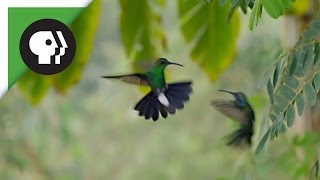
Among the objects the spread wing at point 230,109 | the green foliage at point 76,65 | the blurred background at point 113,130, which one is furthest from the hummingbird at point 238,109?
the blurred background at point 113,130

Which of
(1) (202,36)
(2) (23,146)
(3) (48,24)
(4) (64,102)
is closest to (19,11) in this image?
(3) (48,24)

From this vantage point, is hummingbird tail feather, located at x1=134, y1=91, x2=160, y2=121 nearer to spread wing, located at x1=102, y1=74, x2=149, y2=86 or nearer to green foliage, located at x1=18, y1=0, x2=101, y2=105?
spread wing, located at x1=102, y1=74, x2=149, y2=86

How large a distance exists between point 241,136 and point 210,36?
0.35m

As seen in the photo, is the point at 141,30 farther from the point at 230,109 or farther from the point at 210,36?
the point at 230,109

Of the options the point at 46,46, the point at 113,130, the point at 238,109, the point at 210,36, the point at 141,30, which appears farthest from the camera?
the point at 113,130

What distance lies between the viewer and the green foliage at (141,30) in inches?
49.7

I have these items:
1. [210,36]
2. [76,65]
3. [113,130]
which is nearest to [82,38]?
[76,65]

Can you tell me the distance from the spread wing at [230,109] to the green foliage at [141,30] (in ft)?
1.41

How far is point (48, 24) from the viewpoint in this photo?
695mm

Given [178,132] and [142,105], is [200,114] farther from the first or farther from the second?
[142,105]

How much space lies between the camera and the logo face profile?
27.3 inches

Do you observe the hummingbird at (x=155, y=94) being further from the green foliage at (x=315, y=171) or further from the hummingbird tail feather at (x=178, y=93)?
the green foliage at (x=315, y=171)

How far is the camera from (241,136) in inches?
35.0

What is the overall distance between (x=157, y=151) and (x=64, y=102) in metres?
0.67
